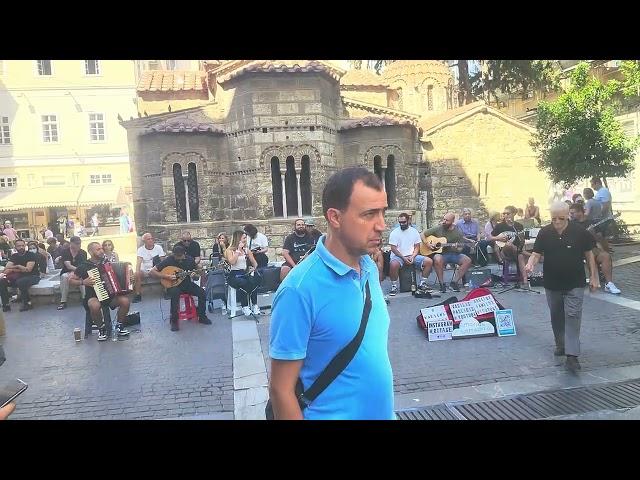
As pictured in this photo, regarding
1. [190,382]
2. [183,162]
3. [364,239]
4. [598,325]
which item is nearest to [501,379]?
[598,325]

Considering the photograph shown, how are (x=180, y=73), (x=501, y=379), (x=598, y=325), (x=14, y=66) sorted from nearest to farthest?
(x=501, y=379), (x=598, y=325), (x=180, y=73), (x=14, y=66)

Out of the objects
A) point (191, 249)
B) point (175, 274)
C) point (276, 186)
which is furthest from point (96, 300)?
point (276, 186)

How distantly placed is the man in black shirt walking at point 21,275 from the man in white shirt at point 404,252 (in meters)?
7.68

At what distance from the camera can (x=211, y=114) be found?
51.4 feet

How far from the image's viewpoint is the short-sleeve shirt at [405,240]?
931 centimetres

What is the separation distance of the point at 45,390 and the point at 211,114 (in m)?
11.8

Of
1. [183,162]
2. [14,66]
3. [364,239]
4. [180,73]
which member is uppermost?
[14,66]

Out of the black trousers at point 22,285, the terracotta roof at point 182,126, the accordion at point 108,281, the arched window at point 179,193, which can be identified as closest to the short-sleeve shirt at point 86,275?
the accordion at point 108,281

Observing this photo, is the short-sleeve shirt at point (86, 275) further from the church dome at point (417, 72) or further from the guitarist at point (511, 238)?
the church dome at point (417, 72)

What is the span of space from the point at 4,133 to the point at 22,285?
15.0 metres

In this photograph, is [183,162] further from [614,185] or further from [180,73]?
[614,185]

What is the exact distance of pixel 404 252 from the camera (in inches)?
367

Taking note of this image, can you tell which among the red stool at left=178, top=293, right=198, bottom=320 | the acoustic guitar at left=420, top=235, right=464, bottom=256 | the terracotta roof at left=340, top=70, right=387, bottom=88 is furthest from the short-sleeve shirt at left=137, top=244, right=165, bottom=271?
the terracotta roof at left=340, top=70, right=387, bottom=88
